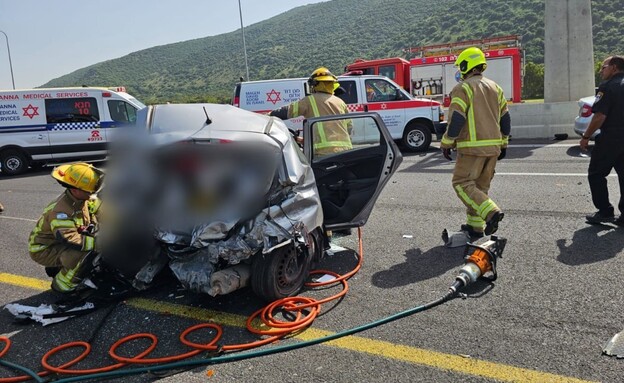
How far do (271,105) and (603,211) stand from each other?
8.47 metres

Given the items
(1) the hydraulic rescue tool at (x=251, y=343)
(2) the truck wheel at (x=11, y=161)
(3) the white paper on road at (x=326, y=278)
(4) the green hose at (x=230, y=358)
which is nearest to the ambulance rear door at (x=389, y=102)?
(3) the white paper on road at (x=326, y=278)

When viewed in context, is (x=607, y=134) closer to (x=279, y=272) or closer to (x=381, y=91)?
(x=279, y=272)

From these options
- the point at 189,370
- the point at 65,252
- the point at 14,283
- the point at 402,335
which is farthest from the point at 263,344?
the point at 14,283

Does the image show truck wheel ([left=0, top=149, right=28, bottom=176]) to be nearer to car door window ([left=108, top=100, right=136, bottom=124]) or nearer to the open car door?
car door window ([left=108, top=100, right=136, bottom=124])

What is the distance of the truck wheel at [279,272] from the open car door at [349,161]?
2.55 feet

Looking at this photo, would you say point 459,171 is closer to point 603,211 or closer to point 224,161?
point 603,211

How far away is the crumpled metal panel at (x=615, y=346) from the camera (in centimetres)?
274

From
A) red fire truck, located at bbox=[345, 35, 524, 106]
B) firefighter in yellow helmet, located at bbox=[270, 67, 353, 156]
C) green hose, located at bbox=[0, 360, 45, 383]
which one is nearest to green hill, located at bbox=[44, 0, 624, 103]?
red fire truck, located at bbox=[345, 35, 524, 106]

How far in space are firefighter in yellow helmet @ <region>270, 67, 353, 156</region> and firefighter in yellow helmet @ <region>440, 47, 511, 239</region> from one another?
106cm

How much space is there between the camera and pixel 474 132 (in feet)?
16.2

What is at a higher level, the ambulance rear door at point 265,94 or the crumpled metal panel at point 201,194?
the ambulance rear door at point 265,94

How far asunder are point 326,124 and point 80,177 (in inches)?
93.2

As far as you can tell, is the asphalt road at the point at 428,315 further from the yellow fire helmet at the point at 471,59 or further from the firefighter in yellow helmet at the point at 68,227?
the yellow fire helmet at the point at 471,59

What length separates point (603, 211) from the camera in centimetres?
517
